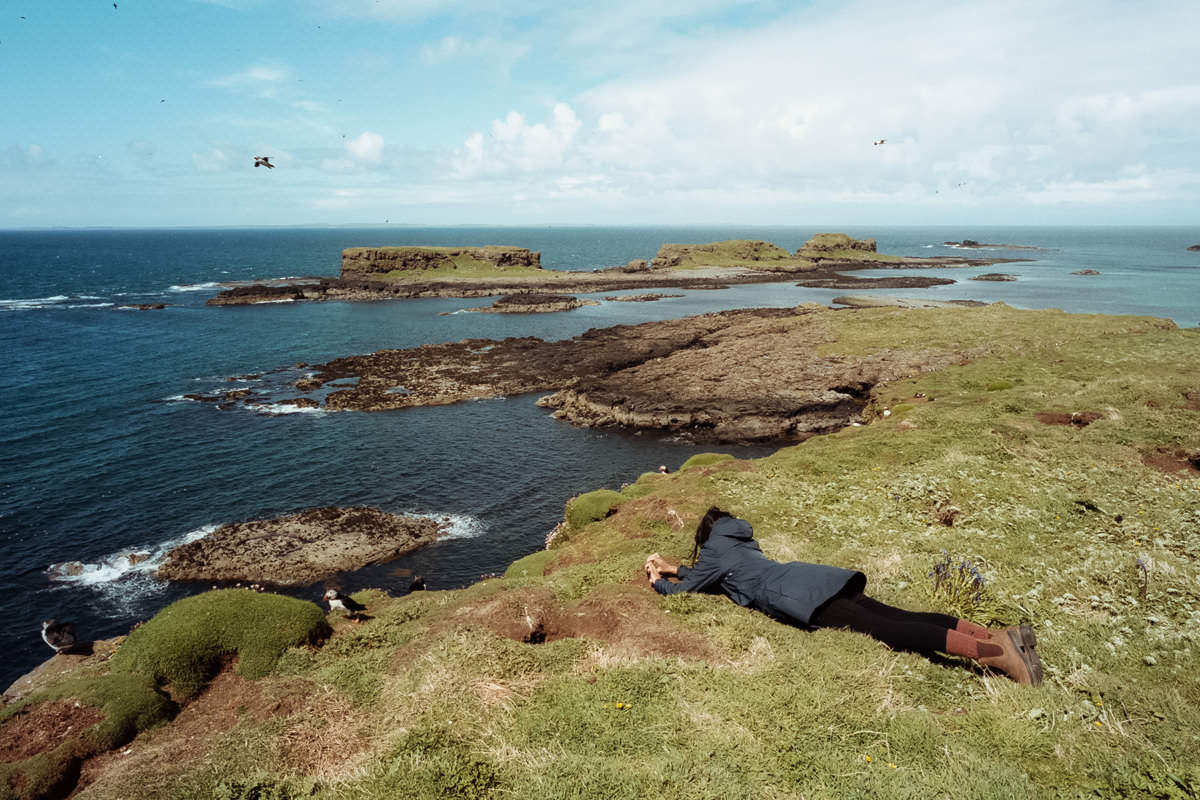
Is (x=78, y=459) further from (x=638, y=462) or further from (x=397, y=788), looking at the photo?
(x=397, y=788)

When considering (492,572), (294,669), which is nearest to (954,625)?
(294,669)

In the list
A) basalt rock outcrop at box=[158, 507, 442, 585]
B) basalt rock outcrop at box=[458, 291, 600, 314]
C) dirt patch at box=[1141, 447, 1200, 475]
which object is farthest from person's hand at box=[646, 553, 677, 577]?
basalt rock outcrop at box=[458, 291, 600, 314]

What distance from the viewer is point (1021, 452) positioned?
880 inches

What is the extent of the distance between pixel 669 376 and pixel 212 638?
2002 inches

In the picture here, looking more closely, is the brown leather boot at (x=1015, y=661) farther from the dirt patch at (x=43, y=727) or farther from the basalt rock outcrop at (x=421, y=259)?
the basalt rock outcrop at (x=421, y=259)

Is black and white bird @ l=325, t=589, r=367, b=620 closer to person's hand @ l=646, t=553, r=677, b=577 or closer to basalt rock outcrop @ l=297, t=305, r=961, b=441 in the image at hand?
person's hand @ l=646, t=553, r=677, b=577

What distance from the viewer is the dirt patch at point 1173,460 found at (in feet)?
64.0

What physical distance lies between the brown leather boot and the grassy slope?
264 mm

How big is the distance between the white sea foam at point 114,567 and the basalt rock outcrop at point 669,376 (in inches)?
986

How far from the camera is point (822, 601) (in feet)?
35.4

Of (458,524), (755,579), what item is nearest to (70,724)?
(755,579)

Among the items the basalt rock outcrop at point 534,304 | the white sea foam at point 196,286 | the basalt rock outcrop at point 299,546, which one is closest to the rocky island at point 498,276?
the white sea foam at point 196,286

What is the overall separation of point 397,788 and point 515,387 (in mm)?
54116

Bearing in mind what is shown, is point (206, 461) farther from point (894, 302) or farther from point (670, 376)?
point (894, 302)
